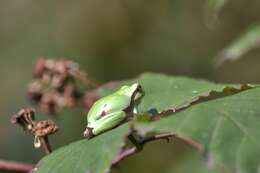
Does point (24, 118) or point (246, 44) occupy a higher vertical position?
point (24, 118)

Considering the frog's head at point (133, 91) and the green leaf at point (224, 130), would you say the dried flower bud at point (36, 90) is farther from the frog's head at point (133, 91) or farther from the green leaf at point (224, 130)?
the green leaf at point (224, 130)

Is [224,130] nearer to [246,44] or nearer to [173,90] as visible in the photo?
[173,90]

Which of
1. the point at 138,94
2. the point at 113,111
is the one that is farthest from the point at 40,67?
the point at 113,111

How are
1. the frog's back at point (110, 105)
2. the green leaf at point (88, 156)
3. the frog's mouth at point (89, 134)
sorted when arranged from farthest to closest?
the frog's back at point (110, 105) < the frog's mouth at point (89, 134) < the green leaf at point (88, 156)

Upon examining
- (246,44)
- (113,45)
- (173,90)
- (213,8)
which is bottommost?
(113,45)

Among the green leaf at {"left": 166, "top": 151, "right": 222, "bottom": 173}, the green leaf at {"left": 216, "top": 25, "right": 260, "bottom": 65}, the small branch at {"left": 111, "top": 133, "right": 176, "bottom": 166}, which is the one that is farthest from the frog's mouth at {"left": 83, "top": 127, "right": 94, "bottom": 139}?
the green leaf at {"left": 166, "top": 151, "right": 222, "bottom": 173}

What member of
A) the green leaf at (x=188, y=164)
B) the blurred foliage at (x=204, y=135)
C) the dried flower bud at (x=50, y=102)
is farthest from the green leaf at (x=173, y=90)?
the green leaf at (x=188, y=164)
